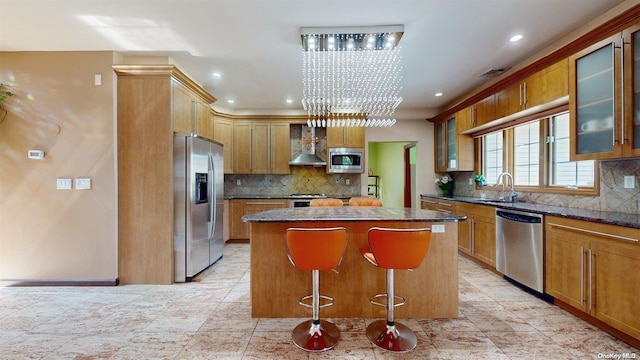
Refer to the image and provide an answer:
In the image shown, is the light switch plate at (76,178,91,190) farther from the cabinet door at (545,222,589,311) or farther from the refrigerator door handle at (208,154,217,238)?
the cabinet door at (545,222,589,311)

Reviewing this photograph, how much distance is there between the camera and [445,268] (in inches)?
99.3

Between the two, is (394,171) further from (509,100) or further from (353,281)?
(353,281)

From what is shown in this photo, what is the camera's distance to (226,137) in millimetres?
5570

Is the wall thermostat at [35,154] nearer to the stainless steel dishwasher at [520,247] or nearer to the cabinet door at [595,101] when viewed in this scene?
the stainless steel dishwasher at [520,247]

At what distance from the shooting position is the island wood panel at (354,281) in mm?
2523

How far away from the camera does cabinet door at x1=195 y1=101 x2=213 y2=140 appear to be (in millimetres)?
4113

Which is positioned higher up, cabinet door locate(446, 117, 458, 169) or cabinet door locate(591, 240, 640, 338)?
cabinet door locate(446, 117, 458, 169)

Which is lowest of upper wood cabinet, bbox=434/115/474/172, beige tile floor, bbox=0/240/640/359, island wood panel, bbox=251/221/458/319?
beige tile floor, bbox=0/240/640/359

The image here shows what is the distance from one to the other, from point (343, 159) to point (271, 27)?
322 cm

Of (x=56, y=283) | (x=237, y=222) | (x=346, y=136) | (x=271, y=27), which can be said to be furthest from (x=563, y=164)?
(x=56, y=283)

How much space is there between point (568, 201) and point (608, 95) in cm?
132

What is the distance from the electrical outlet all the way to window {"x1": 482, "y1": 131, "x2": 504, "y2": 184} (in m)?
1.82

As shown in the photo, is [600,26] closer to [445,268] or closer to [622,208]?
[622,208]

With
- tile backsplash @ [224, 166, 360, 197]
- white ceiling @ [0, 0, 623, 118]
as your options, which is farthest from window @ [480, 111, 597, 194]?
tile backsplash @ [224, 166, 360, 197]
